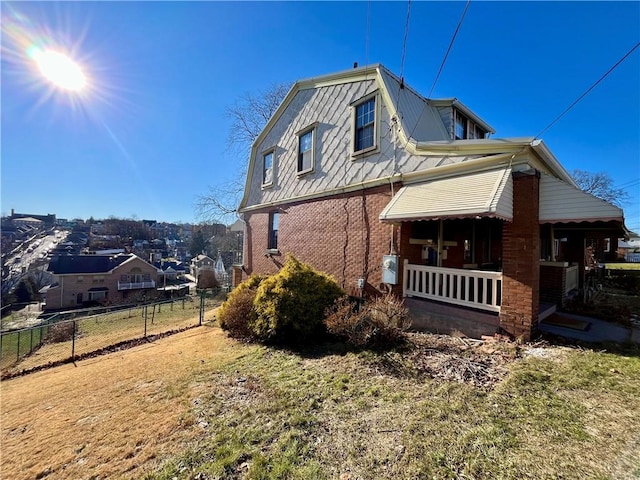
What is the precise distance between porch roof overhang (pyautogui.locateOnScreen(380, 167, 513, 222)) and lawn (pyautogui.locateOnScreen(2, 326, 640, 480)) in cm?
274

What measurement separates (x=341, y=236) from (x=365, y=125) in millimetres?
3895

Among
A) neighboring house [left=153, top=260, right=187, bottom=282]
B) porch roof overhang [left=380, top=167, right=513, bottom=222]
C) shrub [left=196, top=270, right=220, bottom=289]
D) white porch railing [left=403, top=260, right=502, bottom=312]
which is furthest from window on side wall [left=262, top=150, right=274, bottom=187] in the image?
neighboring house [left=153, top=260, right=187, bottom=282]

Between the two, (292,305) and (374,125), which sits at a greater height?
(374,125)

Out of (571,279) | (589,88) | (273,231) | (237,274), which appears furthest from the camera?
(237,274)

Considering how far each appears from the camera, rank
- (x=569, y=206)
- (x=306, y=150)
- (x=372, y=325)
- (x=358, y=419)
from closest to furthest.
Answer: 1. (x=358, y=419)
2. (x=569, y=206)
3. (x=372, y=325)
4. (x=306, y=150)

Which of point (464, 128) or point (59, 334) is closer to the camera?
point (464, 128)

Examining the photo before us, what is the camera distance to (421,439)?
2961mm

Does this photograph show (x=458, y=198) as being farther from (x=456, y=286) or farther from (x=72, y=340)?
(x=72, y=340)

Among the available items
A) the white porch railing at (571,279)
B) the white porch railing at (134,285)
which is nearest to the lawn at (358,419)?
the white porch railing at (571,279)

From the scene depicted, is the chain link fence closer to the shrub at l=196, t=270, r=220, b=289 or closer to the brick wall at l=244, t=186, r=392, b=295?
the brick wall at l=244, t=186, r=392, b=295

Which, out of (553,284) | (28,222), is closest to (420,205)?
(553,284)

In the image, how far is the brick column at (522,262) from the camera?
545 cm

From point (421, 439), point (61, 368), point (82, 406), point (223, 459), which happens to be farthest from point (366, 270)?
point (61, 368)

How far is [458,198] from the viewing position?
6.00 m
